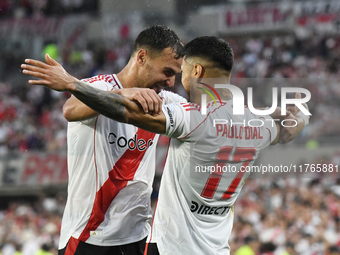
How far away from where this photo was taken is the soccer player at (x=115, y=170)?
2.70 metres

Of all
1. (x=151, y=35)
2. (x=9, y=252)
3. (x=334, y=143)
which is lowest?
(x=9, y=252)

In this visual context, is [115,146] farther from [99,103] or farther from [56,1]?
[56,1]

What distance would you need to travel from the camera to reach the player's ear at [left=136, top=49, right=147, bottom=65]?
9.46 feet

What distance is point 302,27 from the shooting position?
16.3 meters

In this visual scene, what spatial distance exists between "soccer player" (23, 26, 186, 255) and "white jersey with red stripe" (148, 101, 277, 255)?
58cm

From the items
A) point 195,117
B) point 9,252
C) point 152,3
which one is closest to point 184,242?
point 195,117

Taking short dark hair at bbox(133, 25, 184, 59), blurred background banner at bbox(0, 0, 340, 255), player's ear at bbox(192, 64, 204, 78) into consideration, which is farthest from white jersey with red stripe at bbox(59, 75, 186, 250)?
blurred background banner at bbox(0, 0, 340, 255)

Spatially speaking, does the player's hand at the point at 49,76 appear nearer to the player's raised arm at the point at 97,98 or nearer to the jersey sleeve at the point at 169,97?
the player's raised arm at the point at 97,98

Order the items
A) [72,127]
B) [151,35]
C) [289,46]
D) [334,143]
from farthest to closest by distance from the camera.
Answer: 1. [289,46]
2. [334,143]
3. [151,35]
4. [72,127]

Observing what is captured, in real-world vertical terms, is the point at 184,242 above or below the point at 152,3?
below

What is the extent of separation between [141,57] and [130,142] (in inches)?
23.7

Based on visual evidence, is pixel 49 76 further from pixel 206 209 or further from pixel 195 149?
pixel 206 209

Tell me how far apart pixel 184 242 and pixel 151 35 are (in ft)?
4.71

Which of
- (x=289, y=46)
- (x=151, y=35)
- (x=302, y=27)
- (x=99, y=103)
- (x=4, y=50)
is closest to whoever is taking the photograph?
(x=99, y=103)
